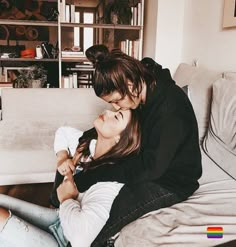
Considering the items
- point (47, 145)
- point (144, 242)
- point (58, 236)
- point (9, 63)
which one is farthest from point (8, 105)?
point (144, 242)

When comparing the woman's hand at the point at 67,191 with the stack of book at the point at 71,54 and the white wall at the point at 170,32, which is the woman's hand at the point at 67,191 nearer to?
the white wall at the point at 170,32

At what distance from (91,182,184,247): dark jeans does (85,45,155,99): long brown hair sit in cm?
34

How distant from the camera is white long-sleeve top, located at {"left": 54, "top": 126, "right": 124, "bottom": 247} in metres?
0.98

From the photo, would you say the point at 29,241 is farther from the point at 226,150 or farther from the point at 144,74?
the point at 226,150

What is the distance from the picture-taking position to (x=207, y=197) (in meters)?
1.30

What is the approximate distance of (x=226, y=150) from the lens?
1602 millimetres

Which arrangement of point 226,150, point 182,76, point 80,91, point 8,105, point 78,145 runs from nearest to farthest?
point 78,145
point 226,150
point 182,76
point 8,105
point 80,91

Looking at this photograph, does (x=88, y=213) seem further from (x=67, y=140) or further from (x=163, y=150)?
(x=67, y=140)

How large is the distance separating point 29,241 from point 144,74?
2.27 feet

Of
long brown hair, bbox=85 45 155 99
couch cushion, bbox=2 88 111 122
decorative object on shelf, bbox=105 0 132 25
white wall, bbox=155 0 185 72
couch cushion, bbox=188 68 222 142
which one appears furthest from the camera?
decorative object on shelf, bbox=105 0 132 25

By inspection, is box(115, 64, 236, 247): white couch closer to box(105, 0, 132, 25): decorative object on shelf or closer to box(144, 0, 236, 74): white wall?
box(144, 0, 236, 74): white wall

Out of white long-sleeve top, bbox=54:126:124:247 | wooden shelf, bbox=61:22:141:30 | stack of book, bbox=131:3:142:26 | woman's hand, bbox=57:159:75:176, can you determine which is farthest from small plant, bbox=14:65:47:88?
white long-sleeve top, bbox=54:126:124:247

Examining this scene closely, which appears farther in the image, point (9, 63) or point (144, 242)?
point (9, 63)

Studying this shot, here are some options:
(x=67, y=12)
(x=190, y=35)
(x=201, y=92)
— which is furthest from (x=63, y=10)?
(x=201, y=92)
